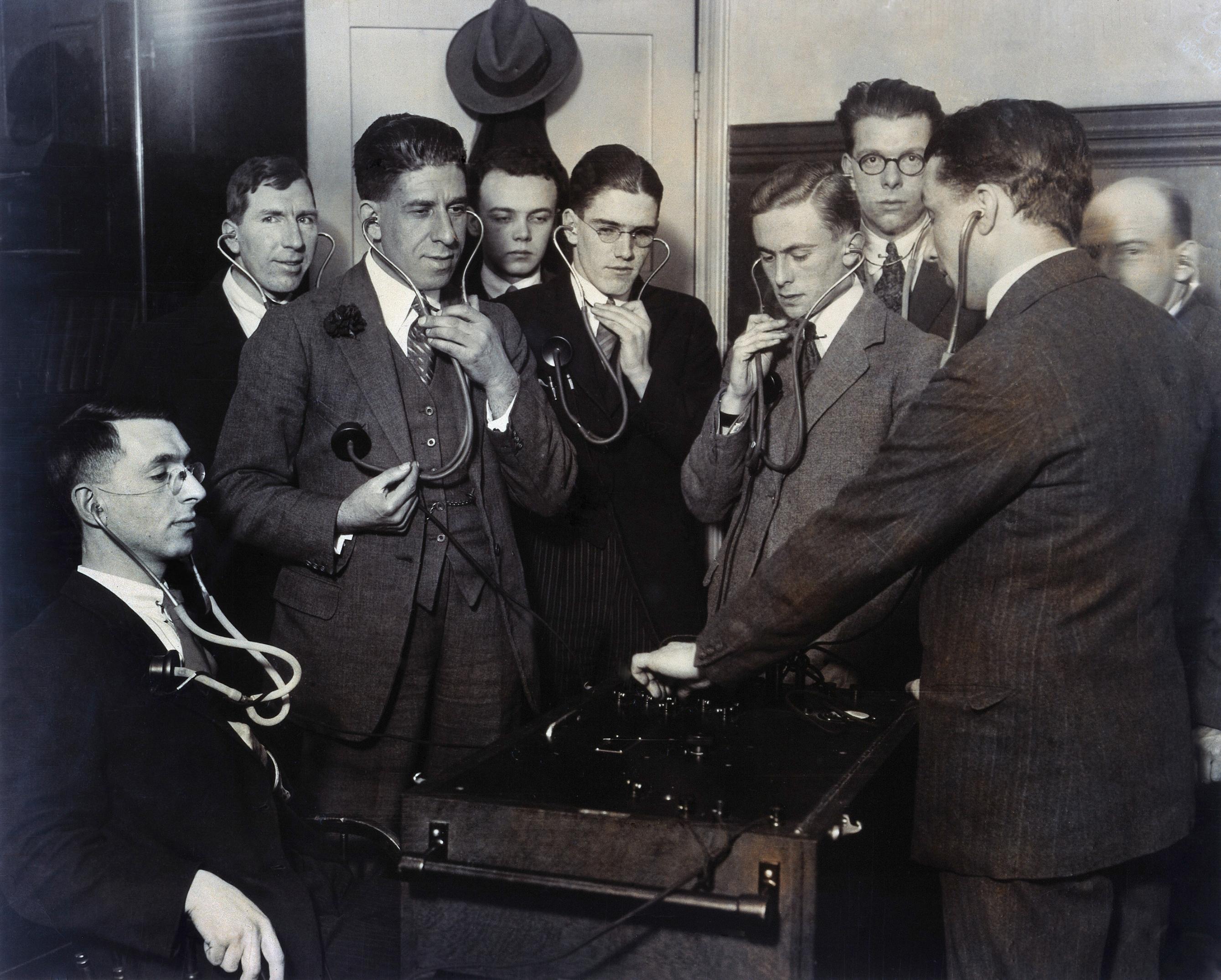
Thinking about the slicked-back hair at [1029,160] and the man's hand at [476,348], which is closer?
the slicked-back hair at [1029,160]

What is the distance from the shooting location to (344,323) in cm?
214

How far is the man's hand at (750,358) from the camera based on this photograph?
2166mm

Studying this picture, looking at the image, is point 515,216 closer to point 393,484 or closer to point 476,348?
point 476,348

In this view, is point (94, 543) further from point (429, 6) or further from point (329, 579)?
point (429, 6)

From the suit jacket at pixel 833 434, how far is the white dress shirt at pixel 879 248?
63 millimetres

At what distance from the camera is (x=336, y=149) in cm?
223

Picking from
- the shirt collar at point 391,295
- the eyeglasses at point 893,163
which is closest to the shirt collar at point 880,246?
the eyeglasses at point 893,163

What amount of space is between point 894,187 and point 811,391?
467 mm

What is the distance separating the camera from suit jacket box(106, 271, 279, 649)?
79.9 inches

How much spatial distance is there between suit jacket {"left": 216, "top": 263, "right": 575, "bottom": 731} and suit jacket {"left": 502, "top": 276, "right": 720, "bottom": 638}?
0.21m

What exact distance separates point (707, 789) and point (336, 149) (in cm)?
145

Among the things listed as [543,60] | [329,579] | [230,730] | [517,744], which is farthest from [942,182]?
[230,730]

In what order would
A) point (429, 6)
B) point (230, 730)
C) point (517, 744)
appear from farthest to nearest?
point (429, 6) < point (230, 730) < point (517, 744)

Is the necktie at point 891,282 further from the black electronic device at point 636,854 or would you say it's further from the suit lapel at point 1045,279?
the black electronic device at point 636,854
